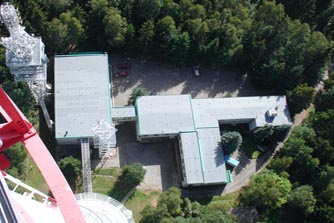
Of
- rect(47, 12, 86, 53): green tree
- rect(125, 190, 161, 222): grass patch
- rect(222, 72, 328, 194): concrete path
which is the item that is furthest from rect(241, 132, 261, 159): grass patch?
rect(47, 12, 86, 53): green tree

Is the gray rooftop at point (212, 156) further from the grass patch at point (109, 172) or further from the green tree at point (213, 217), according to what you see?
the grass patch at point (109, 172)

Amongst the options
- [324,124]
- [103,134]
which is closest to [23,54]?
[103,134]

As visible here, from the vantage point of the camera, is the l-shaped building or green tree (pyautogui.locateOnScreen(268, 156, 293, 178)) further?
green tree (pyautogui.locateOnScreen(268, 156, 293, 178))

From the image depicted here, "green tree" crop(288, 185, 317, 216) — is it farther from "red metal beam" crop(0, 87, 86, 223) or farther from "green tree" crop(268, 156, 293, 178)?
"red metal beam" crop(0, 87, 86, 223)

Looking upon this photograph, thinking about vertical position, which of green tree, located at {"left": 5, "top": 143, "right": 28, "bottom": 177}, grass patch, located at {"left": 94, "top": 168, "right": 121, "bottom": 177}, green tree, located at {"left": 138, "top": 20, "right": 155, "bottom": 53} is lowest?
grass patch, located at {"left": 94, "top": 168, "right": 121, "bottom": 177}

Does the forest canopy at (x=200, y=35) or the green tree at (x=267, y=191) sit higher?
the forest canopy at (x=200, y=35)

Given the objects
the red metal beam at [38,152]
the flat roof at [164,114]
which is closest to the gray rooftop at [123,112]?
the flat roof at [164,114]
